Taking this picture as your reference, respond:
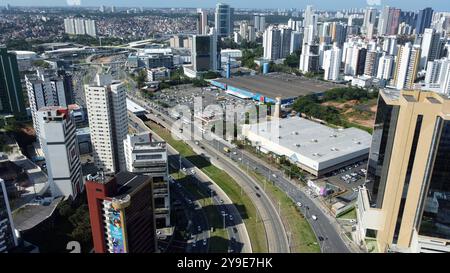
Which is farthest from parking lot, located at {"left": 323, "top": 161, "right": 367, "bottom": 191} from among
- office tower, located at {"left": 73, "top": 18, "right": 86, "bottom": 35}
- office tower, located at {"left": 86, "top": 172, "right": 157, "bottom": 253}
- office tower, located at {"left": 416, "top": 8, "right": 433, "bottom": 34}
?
office tower, located at {"left": 73, "top": 18, "right": 86, "bottom": 35}

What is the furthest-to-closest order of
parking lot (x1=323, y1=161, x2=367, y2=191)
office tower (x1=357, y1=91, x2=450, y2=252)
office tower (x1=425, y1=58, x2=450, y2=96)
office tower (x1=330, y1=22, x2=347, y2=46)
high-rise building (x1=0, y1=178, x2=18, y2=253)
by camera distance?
office tower (x1=330, y1=22, x2=347, y2=46) < office tower (x1=425, y1=58, x2=450, y2=96) < parking lot (x1=323, y1=161, x2=367, y2=191) < high-rise building (x1=0, y1=178, x2=18, y2=253) < office tower (x1=357, y1=91, x2=450, y2=252)

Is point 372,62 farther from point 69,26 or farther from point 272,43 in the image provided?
point 69,26

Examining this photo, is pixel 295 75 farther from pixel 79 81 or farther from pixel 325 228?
pixel 325 228

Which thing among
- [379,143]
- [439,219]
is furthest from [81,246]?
[439,219]

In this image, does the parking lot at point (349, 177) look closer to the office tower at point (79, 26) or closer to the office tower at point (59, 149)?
the office tower at point (59, 149)

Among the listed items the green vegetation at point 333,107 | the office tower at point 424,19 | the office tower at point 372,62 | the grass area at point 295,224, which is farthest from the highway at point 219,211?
the office tower at point 424,19

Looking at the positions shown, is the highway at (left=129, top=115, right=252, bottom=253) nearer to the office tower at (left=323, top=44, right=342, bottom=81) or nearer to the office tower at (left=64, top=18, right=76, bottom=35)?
the office tower at (left=323, top=44, right=342, bottom=81)

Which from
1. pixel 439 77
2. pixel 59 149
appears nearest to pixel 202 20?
pixel 439 77
